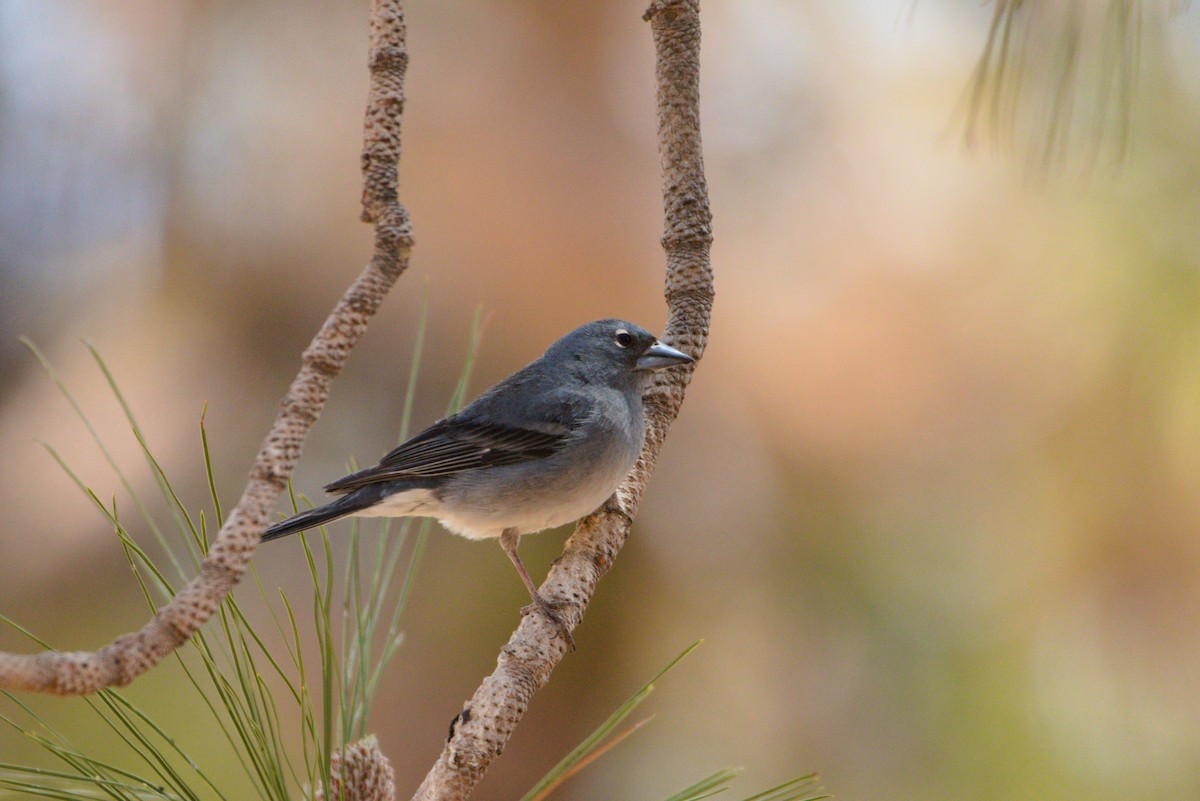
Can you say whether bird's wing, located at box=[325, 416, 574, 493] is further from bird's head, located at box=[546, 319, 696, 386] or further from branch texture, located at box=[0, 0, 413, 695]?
branch texture, located at box=[0, 0, 413, 695]

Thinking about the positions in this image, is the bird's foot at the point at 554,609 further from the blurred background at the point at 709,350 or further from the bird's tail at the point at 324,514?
the blurred background at the point at 709,350

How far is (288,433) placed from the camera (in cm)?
76

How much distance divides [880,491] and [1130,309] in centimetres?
88

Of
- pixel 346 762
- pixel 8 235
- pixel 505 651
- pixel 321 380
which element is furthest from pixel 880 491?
pixel 8 235

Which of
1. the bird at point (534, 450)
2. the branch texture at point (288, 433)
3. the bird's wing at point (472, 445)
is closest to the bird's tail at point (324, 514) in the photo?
the bird at point (534, 450)

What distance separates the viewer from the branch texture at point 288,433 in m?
0.65

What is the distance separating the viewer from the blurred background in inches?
101

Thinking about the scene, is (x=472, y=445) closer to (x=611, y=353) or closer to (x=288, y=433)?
(x=611, y=353)

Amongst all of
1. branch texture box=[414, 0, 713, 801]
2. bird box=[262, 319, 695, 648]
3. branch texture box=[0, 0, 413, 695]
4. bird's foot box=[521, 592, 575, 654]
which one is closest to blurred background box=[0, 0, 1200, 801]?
bird box=[262, 319, 695, 648]

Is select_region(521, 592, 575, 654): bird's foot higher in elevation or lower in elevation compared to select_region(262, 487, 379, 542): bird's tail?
lower

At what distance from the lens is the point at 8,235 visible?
9.71 ft

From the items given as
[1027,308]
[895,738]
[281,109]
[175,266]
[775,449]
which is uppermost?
[281,109]

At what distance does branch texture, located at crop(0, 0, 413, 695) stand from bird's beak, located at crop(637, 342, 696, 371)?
2.88 feet

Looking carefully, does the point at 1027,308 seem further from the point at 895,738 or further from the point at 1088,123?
the point at 895,738
